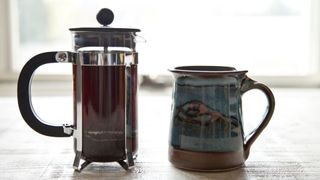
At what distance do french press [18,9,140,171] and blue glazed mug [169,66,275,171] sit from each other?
0.07 metres

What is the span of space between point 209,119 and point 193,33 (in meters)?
1.22

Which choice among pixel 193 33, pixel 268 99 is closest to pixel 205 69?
pixel 268 99

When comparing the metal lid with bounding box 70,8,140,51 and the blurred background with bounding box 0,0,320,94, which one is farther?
the blurred background with bounding box 0,0,320,94

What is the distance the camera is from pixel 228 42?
6.18 ft

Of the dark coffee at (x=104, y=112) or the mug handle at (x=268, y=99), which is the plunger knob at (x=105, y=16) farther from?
the mug handle at (x=268, y=99)

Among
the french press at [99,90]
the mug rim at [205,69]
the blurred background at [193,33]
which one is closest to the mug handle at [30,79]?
the french press at [99,90]

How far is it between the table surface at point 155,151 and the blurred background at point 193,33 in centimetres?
59

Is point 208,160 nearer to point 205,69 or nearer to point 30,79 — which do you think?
point 205,69

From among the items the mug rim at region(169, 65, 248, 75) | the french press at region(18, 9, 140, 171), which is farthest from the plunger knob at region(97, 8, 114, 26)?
the mug rim at region(169, 65, 248, 75)

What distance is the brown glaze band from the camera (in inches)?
26.9

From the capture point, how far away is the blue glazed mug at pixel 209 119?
0.68 meters

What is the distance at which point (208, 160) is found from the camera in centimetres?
68

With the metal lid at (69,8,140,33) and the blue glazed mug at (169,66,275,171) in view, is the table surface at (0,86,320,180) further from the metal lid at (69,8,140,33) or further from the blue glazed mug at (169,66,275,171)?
the metal lid at (69,8,140,33)

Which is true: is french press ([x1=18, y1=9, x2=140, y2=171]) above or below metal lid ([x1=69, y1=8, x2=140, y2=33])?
below
